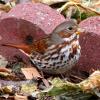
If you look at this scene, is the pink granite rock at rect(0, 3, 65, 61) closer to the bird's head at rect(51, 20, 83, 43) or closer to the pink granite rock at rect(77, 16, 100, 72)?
the bird's head at rect(51, 20, 83, 43)

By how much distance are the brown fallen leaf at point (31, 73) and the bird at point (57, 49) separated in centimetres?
5

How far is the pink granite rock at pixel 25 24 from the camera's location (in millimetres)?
5438

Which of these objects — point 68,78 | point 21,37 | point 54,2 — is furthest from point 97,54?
point 54,2

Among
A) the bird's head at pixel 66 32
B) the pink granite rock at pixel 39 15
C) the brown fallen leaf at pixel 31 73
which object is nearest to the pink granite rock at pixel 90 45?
the bird's head at pixel 66 32

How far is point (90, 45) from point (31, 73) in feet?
1.90

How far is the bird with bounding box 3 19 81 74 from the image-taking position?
5.21 meters

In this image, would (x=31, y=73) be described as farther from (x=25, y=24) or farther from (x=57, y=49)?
(x=25, y=24)

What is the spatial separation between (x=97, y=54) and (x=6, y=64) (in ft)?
2.66

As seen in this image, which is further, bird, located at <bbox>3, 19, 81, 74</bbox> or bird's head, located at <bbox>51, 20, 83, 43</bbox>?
bird's head, located at <bbox>51, 20, 83, 43</bbox>

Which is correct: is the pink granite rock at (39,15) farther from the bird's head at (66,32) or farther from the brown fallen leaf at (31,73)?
the brown fallen leaf at (31,73)

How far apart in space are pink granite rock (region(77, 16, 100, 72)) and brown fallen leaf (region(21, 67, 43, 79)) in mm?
427

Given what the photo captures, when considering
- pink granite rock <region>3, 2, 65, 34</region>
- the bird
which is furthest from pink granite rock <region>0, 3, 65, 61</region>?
the bird

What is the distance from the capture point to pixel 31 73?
531 centimetres

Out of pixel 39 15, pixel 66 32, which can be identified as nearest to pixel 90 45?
pixel 66 32
